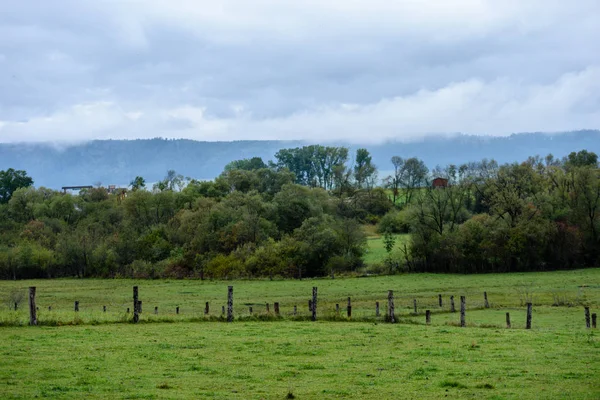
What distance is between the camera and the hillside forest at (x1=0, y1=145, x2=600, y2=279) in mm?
97375

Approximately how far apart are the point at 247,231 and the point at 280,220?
8769 mm

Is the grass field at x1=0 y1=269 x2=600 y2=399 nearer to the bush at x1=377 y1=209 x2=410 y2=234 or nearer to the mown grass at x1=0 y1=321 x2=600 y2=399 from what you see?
the mown grass at x1=0 y1=321 x2=600 y2=399

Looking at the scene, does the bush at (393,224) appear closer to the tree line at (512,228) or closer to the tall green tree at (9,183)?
the tree line at (512,228)

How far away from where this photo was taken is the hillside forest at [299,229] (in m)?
97.4

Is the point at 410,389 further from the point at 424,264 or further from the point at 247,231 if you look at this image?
the point at 247,231

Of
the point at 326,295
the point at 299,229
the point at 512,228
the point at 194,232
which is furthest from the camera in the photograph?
the point at 194,232

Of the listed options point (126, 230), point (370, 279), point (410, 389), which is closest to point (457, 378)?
point (410, 389)

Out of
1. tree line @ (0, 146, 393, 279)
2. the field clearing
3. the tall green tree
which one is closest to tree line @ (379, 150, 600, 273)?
the field clearing

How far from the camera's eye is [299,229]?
10725cm

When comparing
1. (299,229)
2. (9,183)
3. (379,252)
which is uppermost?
(9,183)

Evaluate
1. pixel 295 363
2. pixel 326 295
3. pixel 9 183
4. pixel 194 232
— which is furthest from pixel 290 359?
pixel 9 183

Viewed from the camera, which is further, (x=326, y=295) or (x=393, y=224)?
(x=393, y=224)

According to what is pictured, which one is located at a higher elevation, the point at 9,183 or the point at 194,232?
the point at 9,183

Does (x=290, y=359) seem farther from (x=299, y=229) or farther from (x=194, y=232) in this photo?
(x=194, y=232)
